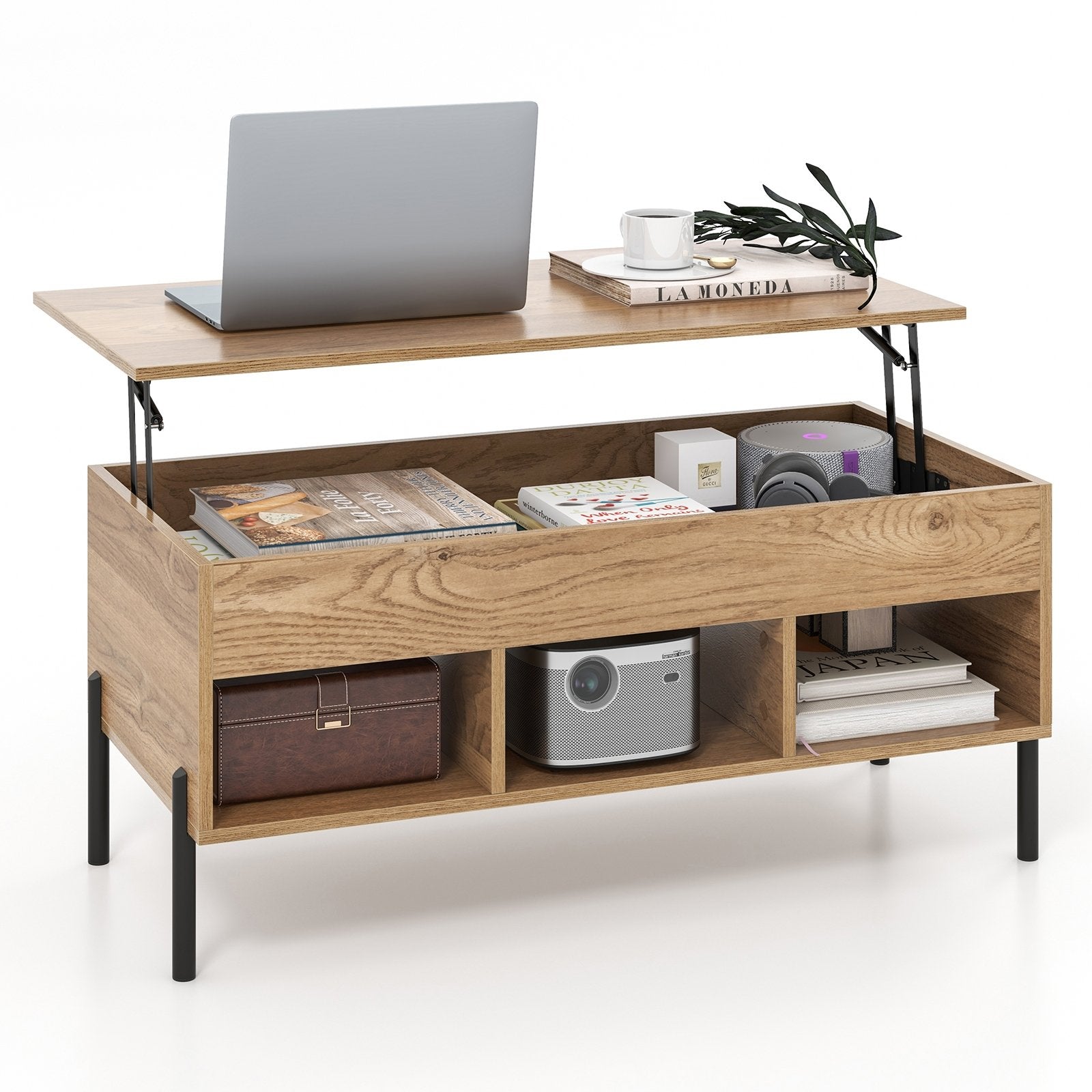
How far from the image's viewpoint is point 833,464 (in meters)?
3.75

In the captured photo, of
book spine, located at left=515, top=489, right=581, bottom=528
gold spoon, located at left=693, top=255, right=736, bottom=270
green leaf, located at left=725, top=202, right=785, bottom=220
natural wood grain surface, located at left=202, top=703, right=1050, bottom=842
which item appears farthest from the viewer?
green leaf, located at left=725, top=202, right=785, bottom=220

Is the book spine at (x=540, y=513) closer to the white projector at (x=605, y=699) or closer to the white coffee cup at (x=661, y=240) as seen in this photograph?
the white projector at (x=605, y=699)

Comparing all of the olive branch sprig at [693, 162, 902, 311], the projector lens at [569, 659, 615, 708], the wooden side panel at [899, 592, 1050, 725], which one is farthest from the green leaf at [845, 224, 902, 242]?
the projector lens at [569, 659, 615, 708]

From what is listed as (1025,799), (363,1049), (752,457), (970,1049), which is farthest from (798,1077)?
(752,457)

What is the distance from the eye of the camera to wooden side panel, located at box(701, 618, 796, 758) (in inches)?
140

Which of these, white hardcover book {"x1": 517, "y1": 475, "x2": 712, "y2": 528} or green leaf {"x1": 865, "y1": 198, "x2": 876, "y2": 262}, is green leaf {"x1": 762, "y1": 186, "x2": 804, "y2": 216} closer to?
green leaf {"x1": 865, "y1": 198, "x2": 876, "y2": 262}

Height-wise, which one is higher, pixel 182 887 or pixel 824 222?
pixel 824 222

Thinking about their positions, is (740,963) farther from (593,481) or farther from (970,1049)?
(593,481)

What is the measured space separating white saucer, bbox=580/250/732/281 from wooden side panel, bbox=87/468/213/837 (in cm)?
83

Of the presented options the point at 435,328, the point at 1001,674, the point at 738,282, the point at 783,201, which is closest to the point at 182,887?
the point at 435,328

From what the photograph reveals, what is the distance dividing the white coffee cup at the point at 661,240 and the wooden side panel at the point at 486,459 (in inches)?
14.2

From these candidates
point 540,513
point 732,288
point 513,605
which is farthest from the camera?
point 732,288

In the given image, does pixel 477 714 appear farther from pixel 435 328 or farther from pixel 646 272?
pixel 646 272

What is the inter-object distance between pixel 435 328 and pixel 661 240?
0.45 m
